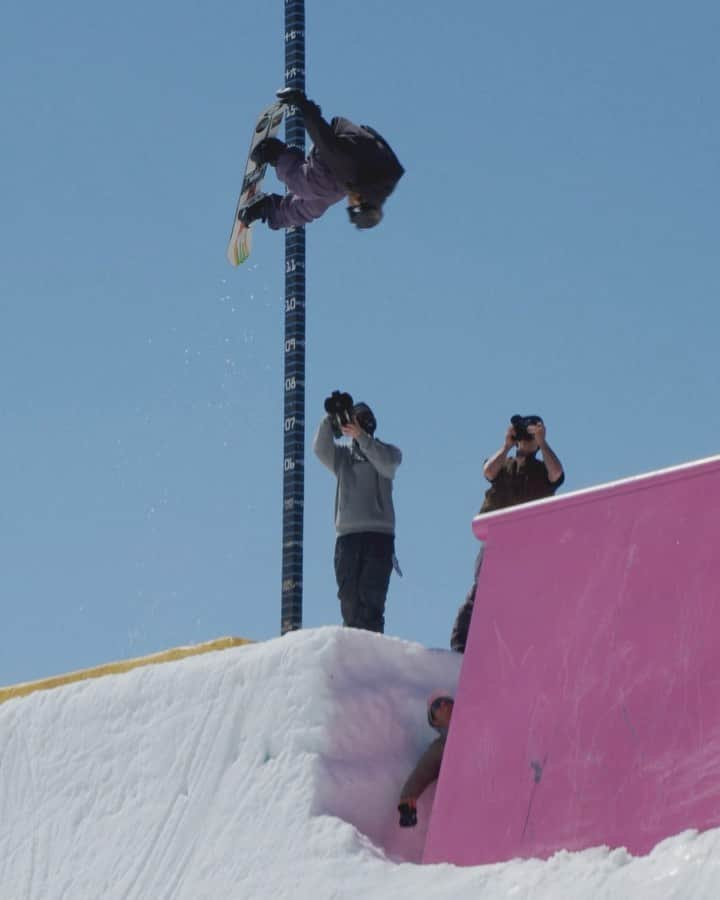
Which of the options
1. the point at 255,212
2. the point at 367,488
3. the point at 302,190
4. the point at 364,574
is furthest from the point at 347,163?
the point at 364,574

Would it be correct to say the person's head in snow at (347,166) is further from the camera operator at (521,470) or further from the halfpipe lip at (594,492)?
the halfpipe lip at (594,492)

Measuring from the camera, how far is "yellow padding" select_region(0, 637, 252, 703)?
381 inches

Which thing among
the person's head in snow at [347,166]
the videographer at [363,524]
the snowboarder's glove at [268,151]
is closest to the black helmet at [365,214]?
the person's head in snow at [347,166]

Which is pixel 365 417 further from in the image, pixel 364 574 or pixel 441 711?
pixel 441 711

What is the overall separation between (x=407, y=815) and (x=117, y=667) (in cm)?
283

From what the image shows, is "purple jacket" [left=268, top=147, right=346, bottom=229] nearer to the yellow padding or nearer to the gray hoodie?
the gray hoodie

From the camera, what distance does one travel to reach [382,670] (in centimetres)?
851

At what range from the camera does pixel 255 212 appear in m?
10.9

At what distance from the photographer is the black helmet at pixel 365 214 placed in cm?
976

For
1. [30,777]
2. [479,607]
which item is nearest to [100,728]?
[30,777]

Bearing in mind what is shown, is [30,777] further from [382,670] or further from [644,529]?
[644,529]

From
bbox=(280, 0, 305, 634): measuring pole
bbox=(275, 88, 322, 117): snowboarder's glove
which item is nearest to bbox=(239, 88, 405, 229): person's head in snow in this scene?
bbox=(275, 88, 322, 117): snowboarder's glove

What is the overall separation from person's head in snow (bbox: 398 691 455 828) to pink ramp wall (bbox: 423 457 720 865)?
0.33 m

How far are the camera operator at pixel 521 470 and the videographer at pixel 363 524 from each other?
685 millimetres
